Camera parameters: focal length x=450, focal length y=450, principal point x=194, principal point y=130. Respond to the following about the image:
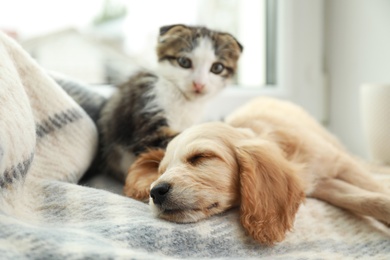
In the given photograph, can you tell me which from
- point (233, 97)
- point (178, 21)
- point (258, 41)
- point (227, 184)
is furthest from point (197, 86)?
point (258, 41)

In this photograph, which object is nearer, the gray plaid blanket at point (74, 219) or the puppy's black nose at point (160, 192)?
the gray plaid blanket at point (74, 219)

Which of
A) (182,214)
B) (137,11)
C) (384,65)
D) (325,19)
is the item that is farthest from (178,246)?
(325,19)

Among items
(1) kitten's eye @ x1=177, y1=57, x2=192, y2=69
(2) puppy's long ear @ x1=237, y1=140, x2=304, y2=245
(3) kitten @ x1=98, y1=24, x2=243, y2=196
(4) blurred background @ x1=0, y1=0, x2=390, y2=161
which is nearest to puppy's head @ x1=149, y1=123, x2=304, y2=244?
(2) puppy's long ear @ x1=237, y1=140, x2=304, y2=245

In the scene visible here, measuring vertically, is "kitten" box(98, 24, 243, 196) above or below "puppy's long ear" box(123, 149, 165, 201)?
above

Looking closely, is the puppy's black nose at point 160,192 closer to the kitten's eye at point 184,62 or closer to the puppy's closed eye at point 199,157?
the puppy's closed eye at point 199,157

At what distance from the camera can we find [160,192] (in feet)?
3.04

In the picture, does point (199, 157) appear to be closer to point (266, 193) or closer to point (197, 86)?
point (266, 193)

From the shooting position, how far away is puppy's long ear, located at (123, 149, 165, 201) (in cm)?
110

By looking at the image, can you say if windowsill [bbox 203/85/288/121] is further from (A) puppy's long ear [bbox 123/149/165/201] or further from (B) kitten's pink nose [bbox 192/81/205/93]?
(A) puppy's long ear [bbox 123/149/165/201]

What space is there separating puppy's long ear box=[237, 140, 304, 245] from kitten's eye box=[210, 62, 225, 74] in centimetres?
49

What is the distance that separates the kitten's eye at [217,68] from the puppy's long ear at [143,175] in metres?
0.40

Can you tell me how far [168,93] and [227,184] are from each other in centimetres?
53

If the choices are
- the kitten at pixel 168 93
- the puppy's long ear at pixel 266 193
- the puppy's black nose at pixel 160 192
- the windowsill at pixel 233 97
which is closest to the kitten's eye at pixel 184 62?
the kitten at pixel 168 93

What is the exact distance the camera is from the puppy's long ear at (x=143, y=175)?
3.62 feet
